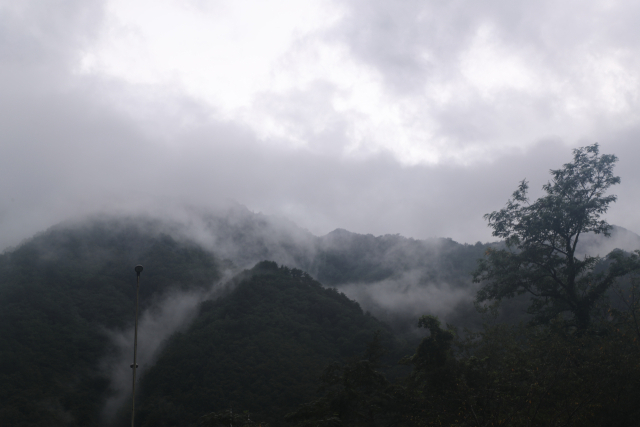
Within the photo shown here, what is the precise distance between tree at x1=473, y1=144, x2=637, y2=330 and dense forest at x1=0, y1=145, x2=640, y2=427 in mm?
94

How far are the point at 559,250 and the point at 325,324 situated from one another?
128 ft

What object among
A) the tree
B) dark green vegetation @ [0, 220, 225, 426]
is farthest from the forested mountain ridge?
the tree

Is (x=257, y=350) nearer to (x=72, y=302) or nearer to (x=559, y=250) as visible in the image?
(x=72, y=302)

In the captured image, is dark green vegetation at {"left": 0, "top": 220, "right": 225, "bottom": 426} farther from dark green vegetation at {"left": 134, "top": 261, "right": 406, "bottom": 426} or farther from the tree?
the tree

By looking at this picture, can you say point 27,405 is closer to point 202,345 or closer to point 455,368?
point 202,345

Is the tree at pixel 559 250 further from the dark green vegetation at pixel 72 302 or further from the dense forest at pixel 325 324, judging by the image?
the dark green vegetation at pixel 72 302

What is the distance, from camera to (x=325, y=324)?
58781mm

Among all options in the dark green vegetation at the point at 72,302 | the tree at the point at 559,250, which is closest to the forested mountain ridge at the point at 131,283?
the dark green vegetation at the point at 72,302

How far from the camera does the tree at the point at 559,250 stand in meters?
23.3

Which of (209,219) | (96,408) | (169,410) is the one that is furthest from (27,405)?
(209,219)

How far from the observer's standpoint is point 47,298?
5869 cm

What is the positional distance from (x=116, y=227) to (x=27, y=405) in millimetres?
54350

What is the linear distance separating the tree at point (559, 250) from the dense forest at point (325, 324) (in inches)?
3.7

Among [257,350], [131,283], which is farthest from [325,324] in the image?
[131,283]
